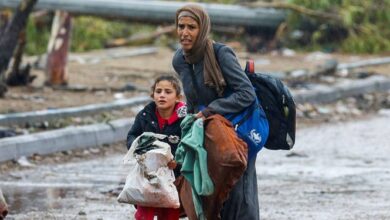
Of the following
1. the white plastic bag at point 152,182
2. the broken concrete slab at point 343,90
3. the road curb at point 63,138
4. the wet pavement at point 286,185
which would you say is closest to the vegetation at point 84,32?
the broken concrete slab at point 343,90

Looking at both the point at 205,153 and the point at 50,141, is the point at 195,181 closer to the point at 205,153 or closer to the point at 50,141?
the point at 205,153

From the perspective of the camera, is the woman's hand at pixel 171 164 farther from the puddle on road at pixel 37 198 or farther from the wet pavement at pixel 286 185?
the puddle on road at pixel 37 198

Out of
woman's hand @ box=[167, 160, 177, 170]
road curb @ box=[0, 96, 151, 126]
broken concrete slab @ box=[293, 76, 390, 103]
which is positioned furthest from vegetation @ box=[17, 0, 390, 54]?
woman's hand @ box=[167, 160, 177, 170]

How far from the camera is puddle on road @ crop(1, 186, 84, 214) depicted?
9703 millimetres

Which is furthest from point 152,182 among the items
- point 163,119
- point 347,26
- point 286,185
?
point 347,26

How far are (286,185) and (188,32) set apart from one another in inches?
156

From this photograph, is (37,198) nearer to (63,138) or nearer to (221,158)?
(63,138)

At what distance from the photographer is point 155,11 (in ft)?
66.7

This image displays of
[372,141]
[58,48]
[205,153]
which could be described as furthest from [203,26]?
[58,48]

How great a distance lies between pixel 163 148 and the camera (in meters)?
7.34

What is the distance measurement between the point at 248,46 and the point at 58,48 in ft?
23.8

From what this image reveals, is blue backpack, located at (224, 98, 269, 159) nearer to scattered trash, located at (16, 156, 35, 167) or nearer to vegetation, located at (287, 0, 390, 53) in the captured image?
scattered trash, located at (16, 156, 35, 167)

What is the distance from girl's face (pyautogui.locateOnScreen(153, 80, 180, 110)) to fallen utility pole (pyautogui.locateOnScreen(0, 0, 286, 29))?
9.86 m

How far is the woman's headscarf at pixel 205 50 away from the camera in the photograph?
7.19 m
